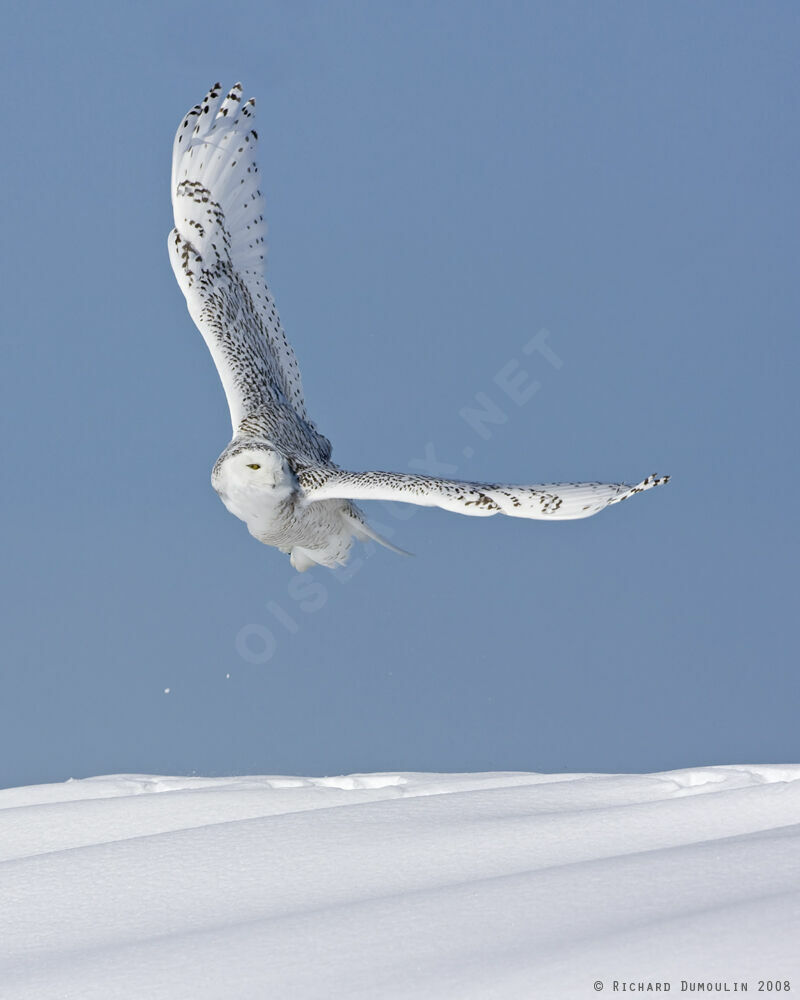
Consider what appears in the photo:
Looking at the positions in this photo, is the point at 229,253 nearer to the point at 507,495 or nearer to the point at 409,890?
the point at 507,495

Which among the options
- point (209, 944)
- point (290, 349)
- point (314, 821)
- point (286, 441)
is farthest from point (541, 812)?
point (290, 349)

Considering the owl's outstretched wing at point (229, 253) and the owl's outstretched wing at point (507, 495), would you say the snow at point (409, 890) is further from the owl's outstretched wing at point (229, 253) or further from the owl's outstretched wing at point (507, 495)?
the owl's outstretched wing at point (229, 253)

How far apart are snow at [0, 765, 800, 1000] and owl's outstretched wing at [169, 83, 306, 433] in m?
2.57

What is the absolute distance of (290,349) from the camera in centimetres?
813

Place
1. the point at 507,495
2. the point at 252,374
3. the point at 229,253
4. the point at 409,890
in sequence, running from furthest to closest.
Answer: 1. the point at 229,253
2. the point at 252,374
3. the point at 507,495
4. the point at 409,890

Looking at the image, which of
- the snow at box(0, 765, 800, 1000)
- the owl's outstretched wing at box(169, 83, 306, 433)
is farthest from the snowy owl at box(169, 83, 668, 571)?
the snow at box(0, 765, 800, 1000)

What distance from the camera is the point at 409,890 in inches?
168

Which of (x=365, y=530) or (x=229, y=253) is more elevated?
(x=229, y=253)

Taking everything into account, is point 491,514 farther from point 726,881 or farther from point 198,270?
point 198,270

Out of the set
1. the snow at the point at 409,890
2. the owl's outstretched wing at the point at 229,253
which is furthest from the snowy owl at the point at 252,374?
the snow at the point at 409,890

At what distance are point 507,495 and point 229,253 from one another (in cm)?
310

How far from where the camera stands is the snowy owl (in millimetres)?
6430

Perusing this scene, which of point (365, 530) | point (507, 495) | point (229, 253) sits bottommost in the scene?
point (507, 495)

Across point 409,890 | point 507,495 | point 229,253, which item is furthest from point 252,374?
point 409,890
